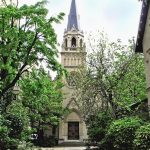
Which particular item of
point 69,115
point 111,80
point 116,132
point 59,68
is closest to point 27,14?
point 59,68

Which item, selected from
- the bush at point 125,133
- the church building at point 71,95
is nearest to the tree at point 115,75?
the bush at point 125,133

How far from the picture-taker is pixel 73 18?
5900 cm

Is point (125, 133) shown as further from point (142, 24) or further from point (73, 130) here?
point (73, 130)

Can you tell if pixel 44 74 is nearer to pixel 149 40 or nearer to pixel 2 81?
pixel 2 81

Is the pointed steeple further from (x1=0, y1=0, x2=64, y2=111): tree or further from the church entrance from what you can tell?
(x1=0, y1=0, x2=64, y2=111): tree

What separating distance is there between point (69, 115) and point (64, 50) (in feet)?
38.0

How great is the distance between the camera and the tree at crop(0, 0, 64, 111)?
645 inches

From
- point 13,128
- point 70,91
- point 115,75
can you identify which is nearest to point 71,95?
point 70,91

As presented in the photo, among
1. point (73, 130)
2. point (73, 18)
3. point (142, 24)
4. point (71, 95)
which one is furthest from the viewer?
point (73, 18)

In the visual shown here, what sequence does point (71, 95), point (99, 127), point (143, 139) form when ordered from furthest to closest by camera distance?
point (71, 95), point (99, 127), point (143, 139)

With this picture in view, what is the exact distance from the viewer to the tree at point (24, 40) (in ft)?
53.8

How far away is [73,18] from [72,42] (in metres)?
5.56

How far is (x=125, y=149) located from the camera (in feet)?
58.5

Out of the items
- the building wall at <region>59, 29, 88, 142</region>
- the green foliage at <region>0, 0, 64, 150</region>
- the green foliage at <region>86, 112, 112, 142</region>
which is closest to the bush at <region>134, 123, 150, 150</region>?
the green foliage at <region>0, 0, 64, 150</region>
